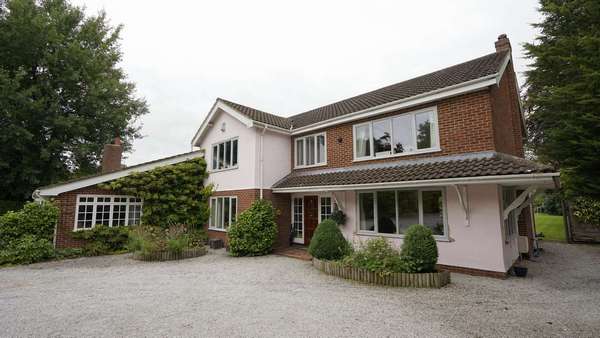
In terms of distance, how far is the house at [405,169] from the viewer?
802 centimetres

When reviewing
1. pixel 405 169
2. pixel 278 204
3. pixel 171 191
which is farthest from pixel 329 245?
pixel 171 191

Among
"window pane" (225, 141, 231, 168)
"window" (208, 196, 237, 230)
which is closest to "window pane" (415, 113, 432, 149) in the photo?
"window" (208, 196, 237, 230)

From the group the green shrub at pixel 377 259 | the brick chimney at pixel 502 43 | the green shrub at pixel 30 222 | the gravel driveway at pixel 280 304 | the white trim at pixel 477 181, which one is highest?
the brick chimney at pixel 502 43

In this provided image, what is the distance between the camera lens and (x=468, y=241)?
8219 mm

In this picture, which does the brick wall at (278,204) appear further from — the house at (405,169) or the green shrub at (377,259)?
the green shrub at (377,259)

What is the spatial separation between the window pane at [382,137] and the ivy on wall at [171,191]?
9.51m

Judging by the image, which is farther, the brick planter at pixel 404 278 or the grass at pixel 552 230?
the grass at pixel 552 230

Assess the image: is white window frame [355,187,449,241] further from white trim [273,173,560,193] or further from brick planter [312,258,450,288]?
brick planter [312,258,450,288]

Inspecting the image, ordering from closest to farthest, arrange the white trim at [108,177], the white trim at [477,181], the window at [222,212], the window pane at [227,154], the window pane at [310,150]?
the white trim at [477,181] → the white trim at [108,177] → the window pane at [310,150] → the window at [222,212] → the window pane at [227,154]

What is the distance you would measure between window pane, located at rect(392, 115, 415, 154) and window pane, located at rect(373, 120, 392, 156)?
0.25 metres

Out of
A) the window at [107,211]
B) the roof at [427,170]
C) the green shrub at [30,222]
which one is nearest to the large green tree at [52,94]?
the window at [107,211]

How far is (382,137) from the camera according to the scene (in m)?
11.0

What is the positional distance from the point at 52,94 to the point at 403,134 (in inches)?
870

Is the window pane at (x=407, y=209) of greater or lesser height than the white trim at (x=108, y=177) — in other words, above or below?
below
